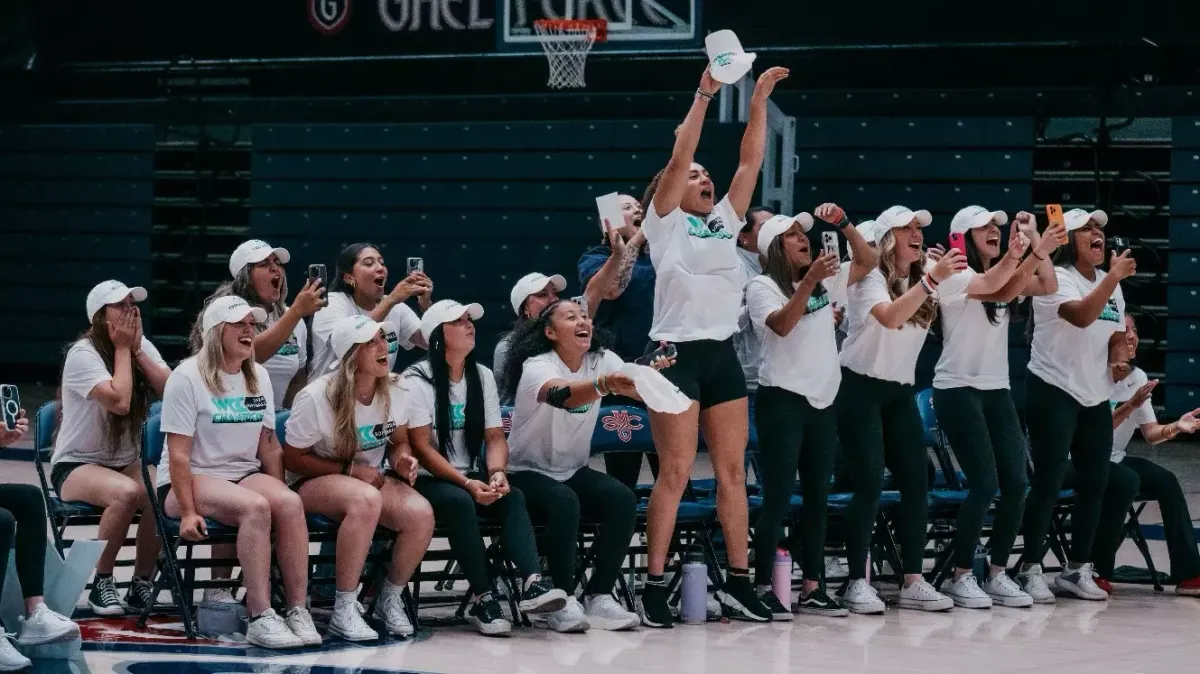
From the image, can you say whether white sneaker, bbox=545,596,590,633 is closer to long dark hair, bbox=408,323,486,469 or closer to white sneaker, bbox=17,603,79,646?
long dark hair, bbox=408,323,486,469

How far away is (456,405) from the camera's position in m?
6.33

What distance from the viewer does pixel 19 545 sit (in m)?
5.39

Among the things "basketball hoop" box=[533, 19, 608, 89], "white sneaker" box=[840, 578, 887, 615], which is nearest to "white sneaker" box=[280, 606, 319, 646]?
"white sneaker" box=[840, 578, 887, 615]

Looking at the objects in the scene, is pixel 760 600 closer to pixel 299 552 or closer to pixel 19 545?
pixel 299 552

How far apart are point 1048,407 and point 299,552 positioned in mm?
3219

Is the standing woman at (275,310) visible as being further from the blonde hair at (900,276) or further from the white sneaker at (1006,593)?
the white sneaker at (1006,593)

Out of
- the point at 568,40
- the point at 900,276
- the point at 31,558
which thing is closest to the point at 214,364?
the point at 31,558

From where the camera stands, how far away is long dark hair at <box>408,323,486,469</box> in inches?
247

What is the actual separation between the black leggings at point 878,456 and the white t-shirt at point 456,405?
1388 mm

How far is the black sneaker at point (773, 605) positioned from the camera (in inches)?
253

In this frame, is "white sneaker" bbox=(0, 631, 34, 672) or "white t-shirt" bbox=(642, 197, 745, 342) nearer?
"white sneaker" bbox=(0, 631, 34, 672)

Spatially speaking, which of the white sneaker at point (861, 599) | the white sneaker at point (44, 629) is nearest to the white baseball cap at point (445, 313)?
the white sneaker at point (44, 629)

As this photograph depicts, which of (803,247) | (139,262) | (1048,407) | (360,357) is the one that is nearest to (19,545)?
(360,357)

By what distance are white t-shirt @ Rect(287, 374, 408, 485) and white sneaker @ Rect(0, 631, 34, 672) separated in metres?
1.20
